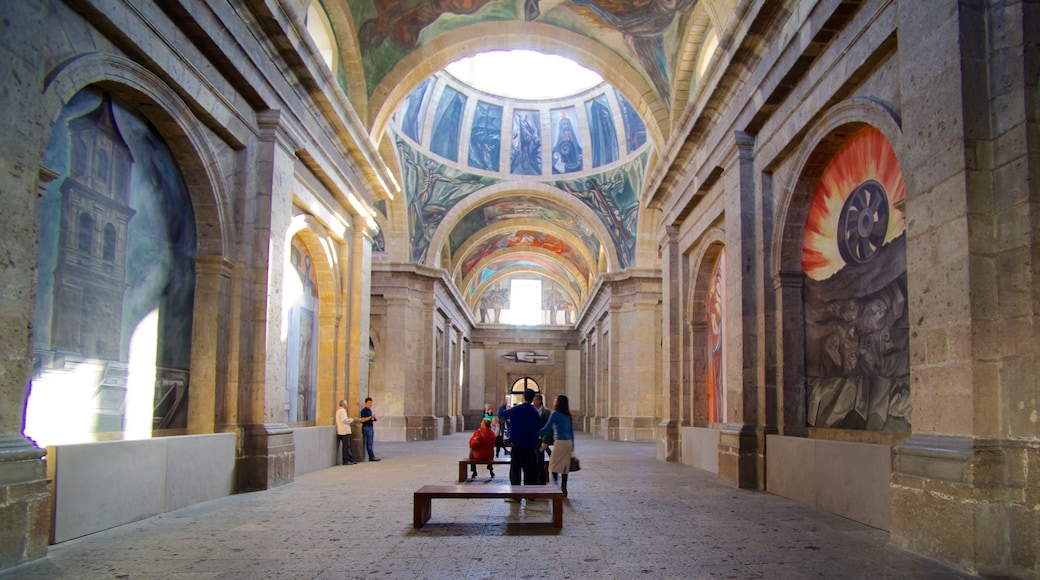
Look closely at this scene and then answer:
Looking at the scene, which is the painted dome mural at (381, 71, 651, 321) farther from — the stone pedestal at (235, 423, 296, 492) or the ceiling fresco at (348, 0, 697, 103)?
the stone pedestal at (235, 423, 296, 492)

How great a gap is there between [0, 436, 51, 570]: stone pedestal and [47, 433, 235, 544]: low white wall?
17.8 inches

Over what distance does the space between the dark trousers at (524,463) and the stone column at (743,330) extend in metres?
3.08

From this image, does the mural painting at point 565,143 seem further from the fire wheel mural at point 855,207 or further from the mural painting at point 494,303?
the mural painting at point 494,303

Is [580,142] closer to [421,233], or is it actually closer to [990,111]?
[421,233]

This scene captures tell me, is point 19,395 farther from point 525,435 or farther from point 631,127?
point 631,127

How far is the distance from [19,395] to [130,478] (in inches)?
76.0

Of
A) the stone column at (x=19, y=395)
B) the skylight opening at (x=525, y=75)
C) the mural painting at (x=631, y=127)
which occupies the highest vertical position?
the skylight opening at (x=525, y=75)

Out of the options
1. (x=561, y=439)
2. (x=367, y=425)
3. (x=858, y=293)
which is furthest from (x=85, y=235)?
(x=367, y=425)

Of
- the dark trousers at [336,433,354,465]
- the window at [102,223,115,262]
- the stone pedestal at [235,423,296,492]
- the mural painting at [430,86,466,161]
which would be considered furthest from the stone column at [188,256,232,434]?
the mural painting at [430,86,466,161]

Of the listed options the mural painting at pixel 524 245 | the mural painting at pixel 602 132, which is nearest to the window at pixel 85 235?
the mural painting at pixel 602 132

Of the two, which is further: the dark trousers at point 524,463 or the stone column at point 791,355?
the stone column at point 791,355

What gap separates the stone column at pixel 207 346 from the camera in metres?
9.48

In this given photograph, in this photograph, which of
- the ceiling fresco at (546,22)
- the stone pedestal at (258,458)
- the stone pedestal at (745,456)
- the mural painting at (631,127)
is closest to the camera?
the stone pedestal at (258,458)

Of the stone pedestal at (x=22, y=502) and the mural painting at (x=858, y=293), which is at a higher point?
the mural painting at (x=858, y=293)
